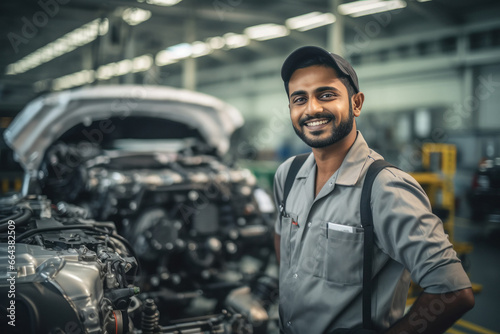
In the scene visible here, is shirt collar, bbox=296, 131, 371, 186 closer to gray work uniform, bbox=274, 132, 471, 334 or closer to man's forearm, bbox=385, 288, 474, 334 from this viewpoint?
gray work uniform, bbox=274, 132, 471, 334

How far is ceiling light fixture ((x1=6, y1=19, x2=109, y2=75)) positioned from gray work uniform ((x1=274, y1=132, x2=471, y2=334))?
9.86m

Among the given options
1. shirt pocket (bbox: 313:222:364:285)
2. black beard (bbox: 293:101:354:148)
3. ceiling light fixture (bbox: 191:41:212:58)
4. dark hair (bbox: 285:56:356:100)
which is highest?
ceiling light fixture (bbox: 191:41:212:58)

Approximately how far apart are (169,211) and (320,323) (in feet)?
7.86

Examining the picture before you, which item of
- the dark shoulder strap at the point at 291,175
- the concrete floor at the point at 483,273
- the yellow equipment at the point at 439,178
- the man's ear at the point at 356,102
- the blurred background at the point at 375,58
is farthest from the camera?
the blurred background at the point at 375,58

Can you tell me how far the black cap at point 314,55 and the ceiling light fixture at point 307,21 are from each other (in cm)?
1136

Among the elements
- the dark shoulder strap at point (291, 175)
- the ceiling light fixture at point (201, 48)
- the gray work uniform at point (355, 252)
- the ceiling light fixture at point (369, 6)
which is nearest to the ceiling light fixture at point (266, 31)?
the ceiling light fixture at point (201, 48)

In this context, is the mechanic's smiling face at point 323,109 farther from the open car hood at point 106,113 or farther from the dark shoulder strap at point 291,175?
the open car hood at point 106,113

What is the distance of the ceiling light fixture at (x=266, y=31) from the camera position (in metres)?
14.0

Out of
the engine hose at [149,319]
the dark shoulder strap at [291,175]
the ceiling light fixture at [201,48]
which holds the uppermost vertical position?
the ceiling light fixture at [201,48]

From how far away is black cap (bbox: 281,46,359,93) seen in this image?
1.56 m

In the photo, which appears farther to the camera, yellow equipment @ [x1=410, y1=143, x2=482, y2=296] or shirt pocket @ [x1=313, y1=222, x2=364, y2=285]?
yellow equipment @ [x1=410, y1=143, x2=482, y2=296]

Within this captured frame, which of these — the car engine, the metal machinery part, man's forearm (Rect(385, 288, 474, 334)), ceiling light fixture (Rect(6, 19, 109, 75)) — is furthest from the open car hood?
ceiling light fixture (Rect(6, 19, 109, 75))

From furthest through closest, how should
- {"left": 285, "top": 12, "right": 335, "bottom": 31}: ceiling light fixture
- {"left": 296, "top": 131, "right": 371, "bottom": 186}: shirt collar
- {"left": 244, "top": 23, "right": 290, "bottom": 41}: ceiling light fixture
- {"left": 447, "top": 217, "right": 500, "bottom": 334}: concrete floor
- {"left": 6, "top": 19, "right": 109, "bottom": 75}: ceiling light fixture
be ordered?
{"left": 244, "top": 23, "right": 290, "bottom": 41}: ceiling light fixture < {"left": 6, "top": 19, "right": 109, "bottom": 75}: ceiling light fixture < {"left": 285, "top": 12, "right": 335, "bottom": 31}: ceiling light fixture < {"left": 447, "top": 217, "right": 500, "bottom": 334}: concrete floor < {"left": 296, "top": 131, "right": 371, "bottom": 186}: shirt collar

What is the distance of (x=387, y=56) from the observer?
47.3ft
